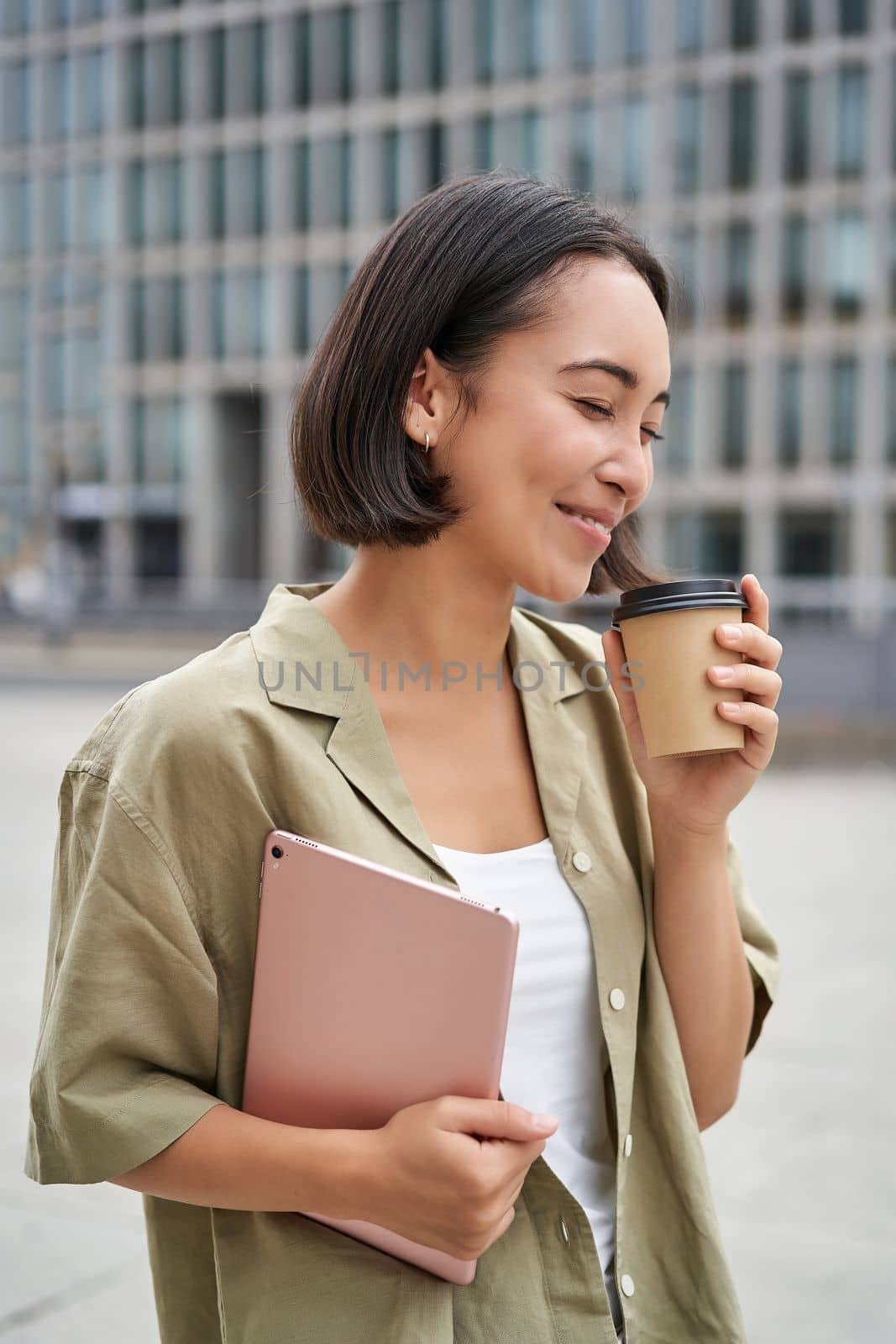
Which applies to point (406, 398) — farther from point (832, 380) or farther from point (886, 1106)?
point (832, 380)

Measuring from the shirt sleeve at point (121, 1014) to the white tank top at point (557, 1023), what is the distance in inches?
11.8

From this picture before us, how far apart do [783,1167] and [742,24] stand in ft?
141

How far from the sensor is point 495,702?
1719mm

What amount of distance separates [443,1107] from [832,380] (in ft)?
138

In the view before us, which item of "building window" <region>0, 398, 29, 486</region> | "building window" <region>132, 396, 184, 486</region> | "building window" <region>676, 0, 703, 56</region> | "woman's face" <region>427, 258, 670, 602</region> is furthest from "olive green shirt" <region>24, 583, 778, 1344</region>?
"building window" <region>0, 398, 29, 486</region>

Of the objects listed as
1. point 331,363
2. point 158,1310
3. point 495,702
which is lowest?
point 158,1310

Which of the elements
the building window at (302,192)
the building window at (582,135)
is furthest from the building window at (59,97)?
the building window at (582,135)

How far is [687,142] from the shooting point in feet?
140

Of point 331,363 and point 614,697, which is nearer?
point 331,363

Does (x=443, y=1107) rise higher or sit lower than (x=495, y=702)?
lower

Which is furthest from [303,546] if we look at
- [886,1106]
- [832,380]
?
[886,1106]

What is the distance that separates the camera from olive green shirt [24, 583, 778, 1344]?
137 cm

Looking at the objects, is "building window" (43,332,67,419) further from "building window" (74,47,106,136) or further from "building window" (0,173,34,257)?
"building window" (74,47,106,136)

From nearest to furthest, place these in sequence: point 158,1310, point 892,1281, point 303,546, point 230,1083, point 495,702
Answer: point 230,1083 < point 158,1310 < point 495,702 < point 892,1281 < point 303,546
